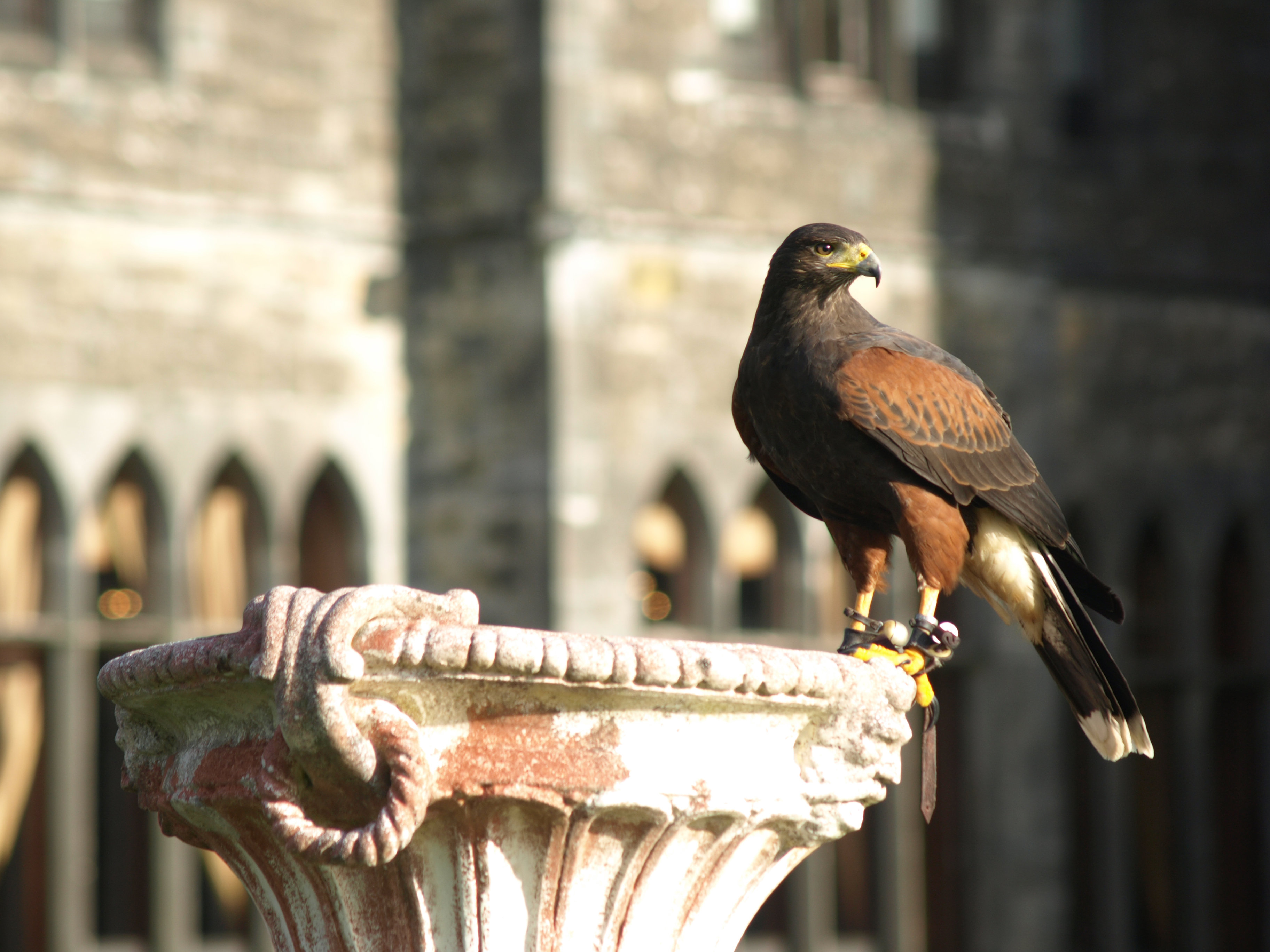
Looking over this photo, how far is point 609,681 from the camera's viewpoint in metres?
2.94

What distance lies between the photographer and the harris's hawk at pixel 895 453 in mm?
3727

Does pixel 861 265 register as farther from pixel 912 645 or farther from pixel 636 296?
pixel 636 296

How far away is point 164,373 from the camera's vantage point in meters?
8.26

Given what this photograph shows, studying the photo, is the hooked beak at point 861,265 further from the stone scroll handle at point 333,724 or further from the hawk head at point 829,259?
the stone scroll handle at point 333,724

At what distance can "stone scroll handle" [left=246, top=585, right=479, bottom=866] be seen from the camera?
112 inches

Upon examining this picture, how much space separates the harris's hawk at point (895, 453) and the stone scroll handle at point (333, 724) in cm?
104

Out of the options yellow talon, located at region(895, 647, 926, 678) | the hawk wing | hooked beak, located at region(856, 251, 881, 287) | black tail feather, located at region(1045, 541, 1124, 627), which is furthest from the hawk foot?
hooked beak, located at region(856, 251, 881, 287)

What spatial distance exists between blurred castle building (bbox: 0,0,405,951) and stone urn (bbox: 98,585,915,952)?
194 inches

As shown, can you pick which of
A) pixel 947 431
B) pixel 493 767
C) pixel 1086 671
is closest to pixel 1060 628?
pixel 1086 671

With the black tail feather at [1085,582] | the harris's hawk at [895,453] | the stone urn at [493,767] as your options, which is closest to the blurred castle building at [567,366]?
the black tail feather at [1085,582]

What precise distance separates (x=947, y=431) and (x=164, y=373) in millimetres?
5084

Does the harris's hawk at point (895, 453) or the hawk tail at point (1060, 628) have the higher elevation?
the harris's hawk at point (895, 453)

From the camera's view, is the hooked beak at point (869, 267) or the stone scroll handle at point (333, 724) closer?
the stone scroll handle at point (333, 724)

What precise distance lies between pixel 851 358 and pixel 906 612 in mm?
5372
